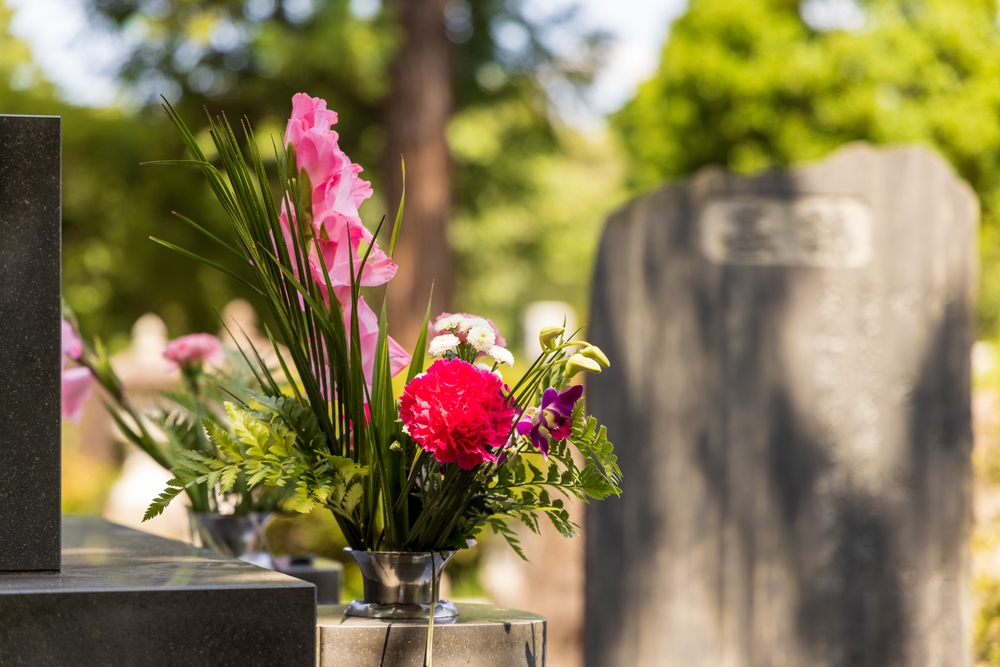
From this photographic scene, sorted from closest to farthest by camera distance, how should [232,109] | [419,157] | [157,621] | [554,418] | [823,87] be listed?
[157,621]
[554,418]
[419,157]
[232,109]
[823,87]

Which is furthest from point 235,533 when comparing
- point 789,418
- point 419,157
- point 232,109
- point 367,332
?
point 232,109

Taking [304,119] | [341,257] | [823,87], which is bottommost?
[341,257]

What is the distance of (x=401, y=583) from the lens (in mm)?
1339

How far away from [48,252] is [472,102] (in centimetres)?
800

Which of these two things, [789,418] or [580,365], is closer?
[580,365]

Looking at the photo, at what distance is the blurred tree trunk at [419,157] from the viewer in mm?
7207

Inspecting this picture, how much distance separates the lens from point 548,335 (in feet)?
4.42

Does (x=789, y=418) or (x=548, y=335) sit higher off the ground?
(x=548, y=335)

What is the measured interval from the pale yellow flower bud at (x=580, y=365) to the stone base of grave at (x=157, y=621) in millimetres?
429

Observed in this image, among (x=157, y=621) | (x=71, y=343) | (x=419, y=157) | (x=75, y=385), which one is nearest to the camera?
(x=157, y=621)

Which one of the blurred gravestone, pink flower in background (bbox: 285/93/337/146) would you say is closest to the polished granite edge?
pink flower in background (bbox: 285/93/337/146)

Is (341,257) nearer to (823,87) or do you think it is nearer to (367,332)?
(367,332)

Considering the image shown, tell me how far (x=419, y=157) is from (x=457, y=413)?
21.0ft

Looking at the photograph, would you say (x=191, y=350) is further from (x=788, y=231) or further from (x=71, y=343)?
(x=788, y=231)
